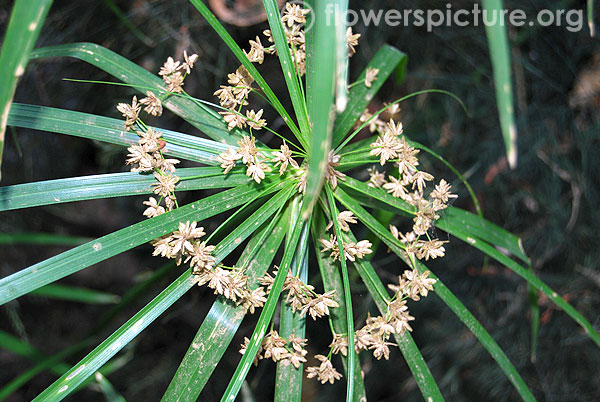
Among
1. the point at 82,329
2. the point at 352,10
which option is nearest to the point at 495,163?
the point at 352,10

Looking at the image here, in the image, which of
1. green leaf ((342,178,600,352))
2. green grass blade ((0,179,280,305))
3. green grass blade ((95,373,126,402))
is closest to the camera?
green grass blade ((0,179,280,305))

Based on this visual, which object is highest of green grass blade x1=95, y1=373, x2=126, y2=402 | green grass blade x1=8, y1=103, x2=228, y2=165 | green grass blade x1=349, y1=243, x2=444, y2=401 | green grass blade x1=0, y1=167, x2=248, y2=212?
green grass blade x1=8, y1=103, x2=228, y2=165

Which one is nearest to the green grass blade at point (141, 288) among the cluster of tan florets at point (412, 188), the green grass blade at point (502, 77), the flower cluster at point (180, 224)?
the flower cluster at point (180, 224)

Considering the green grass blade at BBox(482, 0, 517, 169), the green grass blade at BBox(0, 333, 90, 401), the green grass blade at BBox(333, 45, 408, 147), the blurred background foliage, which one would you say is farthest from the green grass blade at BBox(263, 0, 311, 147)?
Answer: the green grass blade at BBox(0, 333, 90, 401)

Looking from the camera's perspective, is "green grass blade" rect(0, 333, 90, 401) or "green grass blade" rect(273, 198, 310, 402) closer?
"green grass blade" rect(273, 198, 310, 402)

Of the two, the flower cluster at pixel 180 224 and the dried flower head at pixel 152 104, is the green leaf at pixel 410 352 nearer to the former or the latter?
the flower cluster at pixel 180 224

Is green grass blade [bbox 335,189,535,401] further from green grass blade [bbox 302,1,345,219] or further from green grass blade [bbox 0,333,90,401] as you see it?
green grass blade [bbox 0,333,90,401]

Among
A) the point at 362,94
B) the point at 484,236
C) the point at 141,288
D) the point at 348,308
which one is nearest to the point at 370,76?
the point at 362,94
